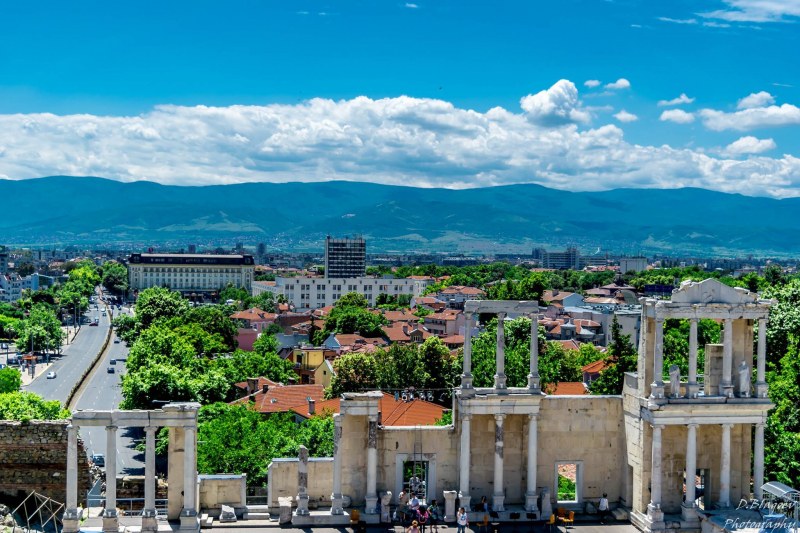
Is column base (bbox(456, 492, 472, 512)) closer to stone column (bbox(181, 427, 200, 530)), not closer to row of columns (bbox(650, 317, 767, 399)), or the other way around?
row of columns (bbox(650, 317, 767, 399))

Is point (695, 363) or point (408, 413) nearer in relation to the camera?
point (695, 363)

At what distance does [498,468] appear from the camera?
107 feet

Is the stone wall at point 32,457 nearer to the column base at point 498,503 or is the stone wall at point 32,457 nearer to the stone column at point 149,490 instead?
the stone column at point 149,490

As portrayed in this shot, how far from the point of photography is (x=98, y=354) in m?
131

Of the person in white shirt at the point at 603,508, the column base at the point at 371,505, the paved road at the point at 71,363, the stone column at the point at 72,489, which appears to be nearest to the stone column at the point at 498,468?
the person in white shirt at the point at 603,508

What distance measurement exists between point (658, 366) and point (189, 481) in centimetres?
1688

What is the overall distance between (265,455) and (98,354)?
95904 mm

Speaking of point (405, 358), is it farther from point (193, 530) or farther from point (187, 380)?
point (193, 530)

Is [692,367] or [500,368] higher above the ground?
[692,367]

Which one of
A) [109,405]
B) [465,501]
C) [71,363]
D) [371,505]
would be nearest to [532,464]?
[465,501]

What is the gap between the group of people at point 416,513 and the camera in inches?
1225

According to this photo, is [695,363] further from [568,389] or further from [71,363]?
[71,363]

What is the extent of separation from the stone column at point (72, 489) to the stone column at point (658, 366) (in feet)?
65.3

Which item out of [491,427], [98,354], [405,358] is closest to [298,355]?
[405,358]
